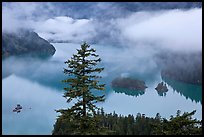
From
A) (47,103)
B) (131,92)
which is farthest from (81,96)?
(131,92)

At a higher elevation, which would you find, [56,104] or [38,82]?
[38,82]

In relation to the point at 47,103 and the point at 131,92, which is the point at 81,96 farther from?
the point at 131,92

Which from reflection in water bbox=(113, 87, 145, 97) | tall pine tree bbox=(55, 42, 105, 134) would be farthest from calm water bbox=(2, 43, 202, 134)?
tall pine tree bbox=(55, 42, 105, 134)

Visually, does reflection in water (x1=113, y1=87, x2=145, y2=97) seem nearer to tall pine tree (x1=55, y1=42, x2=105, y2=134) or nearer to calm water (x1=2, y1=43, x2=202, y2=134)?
calm water (x1=2, y1=43, x2=202, y2=134)

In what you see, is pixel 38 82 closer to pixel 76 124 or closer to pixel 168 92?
pixel 168 92

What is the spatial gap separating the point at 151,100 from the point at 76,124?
15187 centimetres

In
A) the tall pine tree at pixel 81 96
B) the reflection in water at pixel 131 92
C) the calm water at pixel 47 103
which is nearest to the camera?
the tall pine tree at pixel 81 96

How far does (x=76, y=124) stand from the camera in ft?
38.9

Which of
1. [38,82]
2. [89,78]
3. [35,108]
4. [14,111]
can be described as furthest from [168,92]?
[89,78]

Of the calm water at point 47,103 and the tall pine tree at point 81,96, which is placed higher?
the calm water at point 47,103

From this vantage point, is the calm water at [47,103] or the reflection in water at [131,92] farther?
the reflection in water at [131,92]

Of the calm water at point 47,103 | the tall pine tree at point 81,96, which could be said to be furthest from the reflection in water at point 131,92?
the tall pine tree at point 81,96

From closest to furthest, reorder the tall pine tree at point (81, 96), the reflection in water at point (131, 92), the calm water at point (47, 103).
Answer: the tall pine tree at point (81, 96), the calm water at point (47, 103), the reflection in water at point (131, 92)

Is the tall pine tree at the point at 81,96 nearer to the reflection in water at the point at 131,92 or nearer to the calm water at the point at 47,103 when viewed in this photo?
the calm water at the point at 47,103
